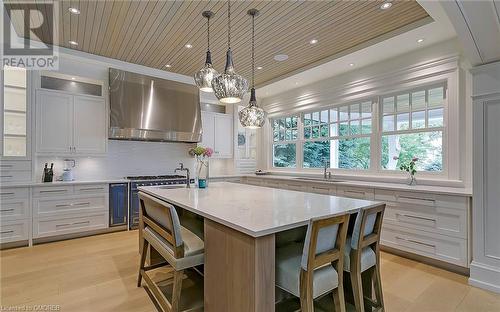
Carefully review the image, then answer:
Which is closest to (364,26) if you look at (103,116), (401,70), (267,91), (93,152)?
(401,70)

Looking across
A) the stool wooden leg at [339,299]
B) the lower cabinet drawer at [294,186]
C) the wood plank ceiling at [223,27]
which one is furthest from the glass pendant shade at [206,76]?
the lower cabinet drawer at [294,186]

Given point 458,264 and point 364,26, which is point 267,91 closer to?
point 364,26

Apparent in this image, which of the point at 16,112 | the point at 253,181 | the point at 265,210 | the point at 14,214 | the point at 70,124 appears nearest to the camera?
the point at 265,210

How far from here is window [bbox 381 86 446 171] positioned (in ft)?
11.1

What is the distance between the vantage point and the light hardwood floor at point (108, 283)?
6.99 ft

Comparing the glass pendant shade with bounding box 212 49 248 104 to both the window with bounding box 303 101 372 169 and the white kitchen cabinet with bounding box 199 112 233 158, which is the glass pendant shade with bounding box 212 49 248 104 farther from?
the white kitchen cabinet with bounding box 199 112 233 158

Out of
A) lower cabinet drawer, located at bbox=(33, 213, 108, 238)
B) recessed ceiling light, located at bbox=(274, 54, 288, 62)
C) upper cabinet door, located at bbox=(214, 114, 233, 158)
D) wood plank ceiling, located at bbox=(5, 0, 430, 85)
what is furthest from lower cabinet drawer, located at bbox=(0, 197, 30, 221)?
recessed ceiling light, located at bbox=(274, 54, 288, 62)

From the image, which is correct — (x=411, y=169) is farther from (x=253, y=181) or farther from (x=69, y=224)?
(x=69, y=224)

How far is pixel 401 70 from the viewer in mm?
3637

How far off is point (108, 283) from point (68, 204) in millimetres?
1975

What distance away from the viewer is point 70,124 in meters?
3.99

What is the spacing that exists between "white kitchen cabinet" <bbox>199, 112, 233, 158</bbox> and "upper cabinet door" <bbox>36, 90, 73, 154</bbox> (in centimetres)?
Result: 239

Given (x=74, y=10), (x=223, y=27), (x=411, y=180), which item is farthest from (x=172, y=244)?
(x=411, y=180)

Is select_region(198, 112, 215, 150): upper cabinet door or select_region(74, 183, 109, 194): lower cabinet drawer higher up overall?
select_region(198, 112, 215, 150): upper cabinet door
